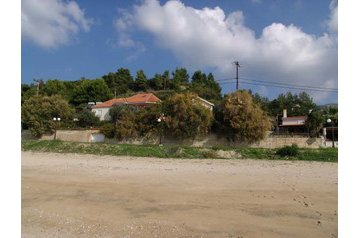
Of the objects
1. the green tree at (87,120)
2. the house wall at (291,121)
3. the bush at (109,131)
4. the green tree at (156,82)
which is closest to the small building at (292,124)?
the house wall at (291,121)

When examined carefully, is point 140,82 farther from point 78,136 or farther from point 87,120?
point 78,136

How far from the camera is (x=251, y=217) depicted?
288 inches

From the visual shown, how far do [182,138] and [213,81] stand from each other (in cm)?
3621

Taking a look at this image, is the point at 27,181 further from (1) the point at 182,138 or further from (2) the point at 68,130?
(2) the point at 68,130

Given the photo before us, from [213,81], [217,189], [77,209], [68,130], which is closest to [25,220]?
[77,209]

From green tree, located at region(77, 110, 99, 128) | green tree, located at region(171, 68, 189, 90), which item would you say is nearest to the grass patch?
green tree, located at region(77, 110, 99, 128)

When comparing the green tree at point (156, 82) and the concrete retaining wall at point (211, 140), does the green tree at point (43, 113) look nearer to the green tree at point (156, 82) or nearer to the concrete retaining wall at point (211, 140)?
the concrete retaining wall at point (211, 140)

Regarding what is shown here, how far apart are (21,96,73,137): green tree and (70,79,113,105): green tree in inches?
732

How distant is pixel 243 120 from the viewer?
28531 mm

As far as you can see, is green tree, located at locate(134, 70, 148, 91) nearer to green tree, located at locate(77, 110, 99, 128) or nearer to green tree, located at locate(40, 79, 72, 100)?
green tree, located at locate(40, 79, 72, 100)

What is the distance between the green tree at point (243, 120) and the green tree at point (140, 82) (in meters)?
43.9

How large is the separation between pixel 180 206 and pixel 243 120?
68.7ft

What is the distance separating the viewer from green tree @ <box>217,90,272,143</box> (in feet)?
92.6

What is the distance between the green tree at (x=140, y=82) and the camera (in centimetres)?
7181
